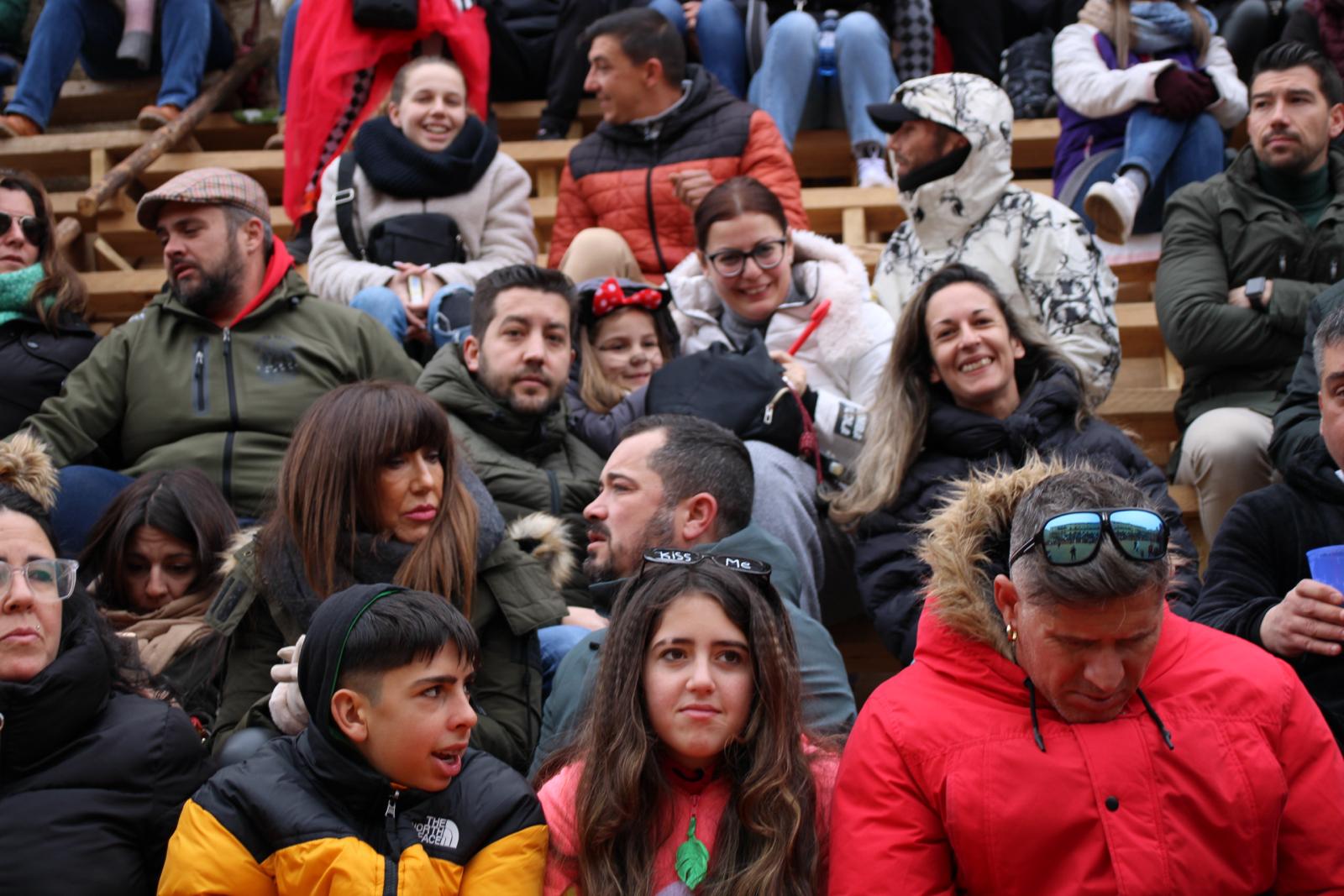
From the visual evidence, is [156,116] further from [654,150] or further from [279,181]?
[654,150]

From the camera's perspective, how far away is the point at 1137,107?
19.6 ft

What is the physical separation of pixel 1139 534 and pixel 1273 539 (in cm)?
88

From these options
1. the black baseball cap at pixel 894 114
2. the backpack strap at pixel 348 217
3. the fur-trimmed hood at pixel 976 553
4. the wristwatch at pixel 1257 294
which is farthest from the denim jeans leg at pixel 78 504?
the wristwatch at pixel 1257 294

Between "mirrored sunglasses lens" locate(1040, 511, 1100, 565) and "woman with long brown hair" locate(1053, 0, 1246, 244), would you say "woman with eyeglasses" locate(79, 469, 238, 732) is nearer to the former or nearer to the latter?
"mirrored sunglasses lens" locate(1040, 511, 1100, 565)

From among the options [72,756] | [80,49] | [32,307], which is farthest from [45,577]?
[80,49]

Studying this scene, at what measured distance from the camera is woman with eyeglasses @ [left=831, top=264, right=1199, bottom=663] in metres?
3.71

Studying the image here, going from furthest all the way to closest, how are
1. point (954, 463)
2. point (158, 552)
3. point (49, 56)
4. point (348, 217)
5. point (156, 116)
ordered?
point (49, 56) → point (156, 116) → point (348, 217) → point (954, 463) → point (158, 552)

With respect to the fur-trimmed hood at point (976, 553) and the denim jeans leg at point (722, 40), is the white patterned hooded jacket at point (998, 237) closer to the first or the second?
the fur-trimmed hood at point (976, 553)

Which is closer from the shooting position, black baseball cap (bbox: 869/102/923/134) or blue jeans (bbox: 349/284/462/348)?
black baseball cap (bbox: 869/102/923/134)

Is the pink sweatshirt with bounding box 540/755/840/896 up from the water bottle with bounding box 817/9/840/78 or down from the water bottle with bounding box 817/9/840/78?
down

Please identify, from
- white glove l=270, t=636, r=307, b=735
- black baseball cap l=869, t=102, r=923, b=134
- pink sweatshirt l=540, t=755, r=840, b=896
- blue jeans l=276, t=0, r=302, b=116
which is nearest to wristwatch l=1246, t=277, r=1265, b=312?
black baseball cap l=869, t=102, r=923, b=134

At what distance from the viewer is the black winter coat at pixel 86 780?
2.60 metres

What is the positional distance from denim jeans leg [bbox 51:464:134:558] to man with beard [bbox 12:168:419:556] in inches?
7.5

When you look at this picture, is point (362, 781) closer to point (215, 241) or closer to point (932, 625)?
point (932, 625)
